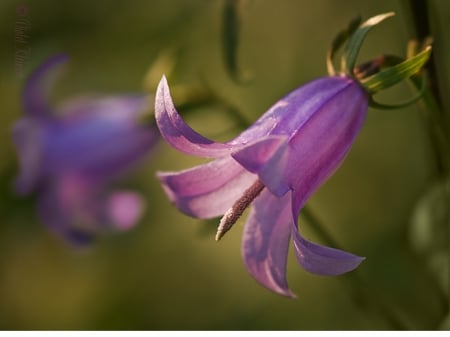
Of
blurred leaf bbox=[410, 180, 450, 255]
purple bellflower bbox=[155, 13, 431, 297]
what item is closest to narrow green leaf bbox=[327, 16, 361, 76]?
purple bellflower bbox=[155, 13, 431, 297]

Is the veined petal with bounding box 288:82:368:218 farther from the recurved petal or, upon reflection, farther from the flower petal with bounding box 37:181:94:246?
the flower petal with bounding box 37:181:94:246

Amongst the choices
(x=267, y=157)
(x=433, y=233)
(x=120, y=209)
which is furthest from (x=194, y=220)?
(x=267, y=157)

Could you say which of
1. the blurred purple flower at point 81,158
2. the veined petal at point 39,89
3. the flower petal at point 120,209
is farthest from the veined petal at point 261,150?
the flower petal at point 120,209

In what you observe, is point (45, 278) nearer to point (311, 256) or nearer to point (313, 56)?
point (313, 56)

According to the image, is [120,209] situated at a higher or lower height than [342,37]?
lower

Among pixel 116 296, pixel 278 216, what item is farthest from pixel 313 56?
pixel 278 216

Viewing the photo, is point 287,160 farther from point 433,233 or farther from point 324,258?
point 433,233

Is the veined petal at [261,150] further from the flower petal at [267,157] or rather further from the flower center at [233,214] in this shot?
the flower center at [233,214]
